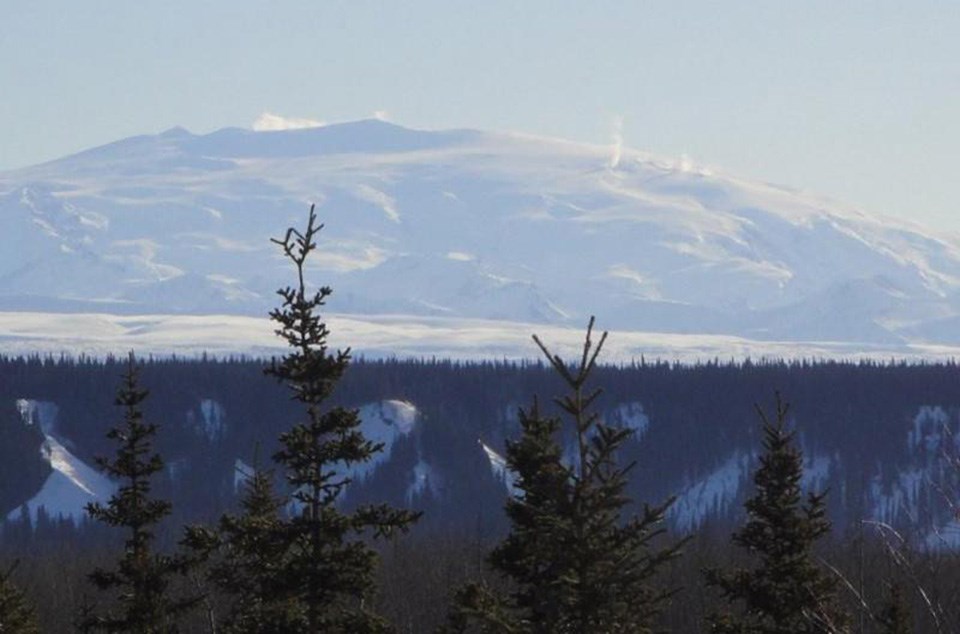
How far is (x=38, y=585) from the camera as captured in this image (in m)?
124

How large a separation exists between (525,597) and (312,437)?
9.33 feet

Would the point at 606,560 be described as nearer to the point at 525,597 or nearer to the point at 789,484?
the point at 525,597

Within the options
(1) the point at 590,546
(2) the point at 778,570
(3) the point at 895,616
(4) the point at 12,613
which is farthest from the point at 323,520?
(4) the point at 12,613

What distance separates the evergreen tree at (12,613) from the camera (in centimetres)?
3581

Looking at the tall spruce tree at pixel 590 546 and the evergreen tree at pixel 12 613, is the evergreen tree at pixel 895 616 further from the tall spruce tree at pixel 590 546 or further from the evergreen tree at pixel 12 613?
the evergreen tree at pixel 12 613

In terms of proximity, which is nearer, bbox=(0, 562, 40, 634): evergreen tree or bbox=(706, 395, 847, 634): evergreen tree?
bbox=(706, 395, 847, 634): evergreen tree

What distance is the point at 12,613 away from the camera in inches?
1436

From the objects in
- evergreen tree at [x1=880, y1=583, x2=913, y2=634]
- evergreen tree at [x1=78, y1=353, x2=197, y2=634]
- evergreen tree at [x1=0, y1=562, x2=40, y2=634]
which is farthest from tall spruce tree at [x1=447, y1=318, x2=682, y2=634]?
evergreen tree at [x1=0, y1=562, x2=40, y2=634]

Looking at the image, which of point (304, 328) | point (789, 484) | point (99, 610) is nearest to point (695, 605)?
point (99, 610)

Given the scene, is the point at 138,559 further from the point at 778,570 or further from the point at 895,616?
the point at 895,616

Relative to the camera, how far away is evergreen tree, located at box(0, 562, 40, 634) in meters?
35.8

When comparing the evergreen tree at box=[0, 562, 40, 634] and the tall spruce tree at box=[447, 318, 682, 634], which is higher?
the tall spruce tree at box=[447, 318, 682, 634]

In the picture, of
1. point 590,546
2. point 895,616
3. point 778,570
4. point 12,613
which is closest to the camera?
point 590,546

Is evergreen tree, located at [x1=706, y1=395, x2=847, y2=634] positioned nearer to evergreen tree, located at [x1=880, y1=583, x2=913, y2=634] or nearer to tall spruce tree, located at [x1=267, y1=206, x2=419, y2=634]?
evergreen tree, located at [x1=880, y1=583, x2=913, y2=634]
